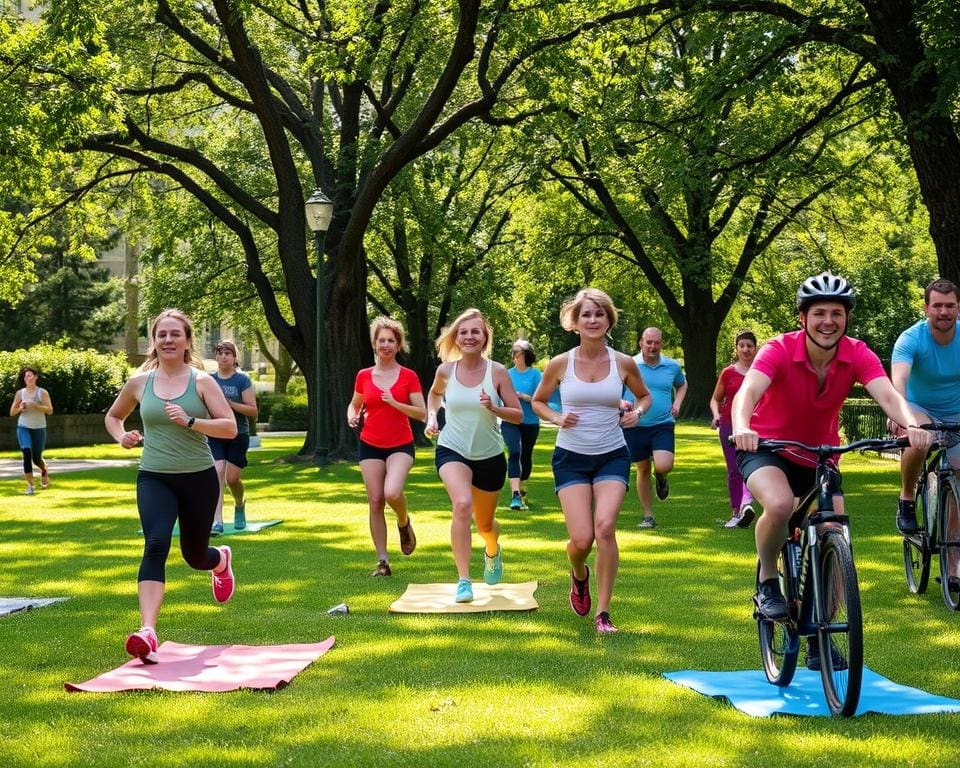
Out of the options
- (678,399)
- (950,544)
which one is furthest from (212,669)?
(678,399)

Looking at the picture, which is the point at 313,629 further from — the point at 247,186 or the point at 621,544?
the point at 247,186

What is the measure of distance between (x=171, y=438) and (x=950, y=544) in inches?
202

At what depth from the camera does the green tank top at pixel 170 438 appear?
8000mm

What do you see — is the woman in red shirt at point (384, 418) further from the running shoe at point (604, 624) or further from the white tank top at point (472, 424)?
the running shoe at point (604, 624)

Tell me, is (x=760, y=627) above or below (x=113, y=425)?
below

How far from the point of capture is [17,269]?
A: 29.9 meters

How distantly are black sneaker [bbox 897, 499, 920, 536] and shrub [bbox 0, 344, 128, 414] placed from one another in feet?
103

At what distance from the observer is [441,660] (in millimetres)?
7539

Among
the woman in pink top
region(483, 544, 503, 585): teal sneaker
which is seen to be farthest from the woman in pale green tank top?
the woman in pink top

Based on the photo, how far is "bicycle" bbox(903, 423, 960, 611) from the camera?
29.6 ft

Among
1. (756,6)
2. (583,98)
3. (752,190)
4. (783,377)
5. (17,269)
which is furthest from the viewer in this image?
(17,269)

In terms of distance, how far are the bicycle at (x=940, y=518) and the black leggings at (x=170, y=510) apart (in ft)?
15.1

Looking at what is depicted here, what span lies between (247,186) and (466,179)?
6.05 m

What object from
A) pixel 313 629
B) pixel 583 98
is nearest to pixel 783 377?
pixel 313 629
